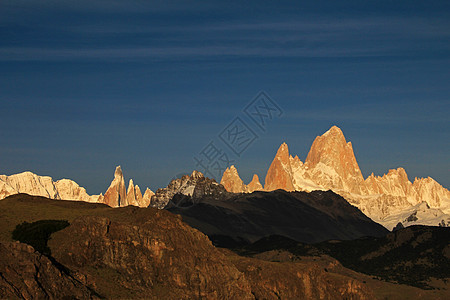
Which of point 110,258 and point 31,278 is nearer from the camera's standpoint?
point 31,278

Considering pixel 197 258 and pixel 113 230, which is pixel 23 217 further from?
pixel 197 258

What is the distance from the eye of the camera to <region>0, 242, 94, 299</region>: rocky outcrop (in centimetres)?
10125

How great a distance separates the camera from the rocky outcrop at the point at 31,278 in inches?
3986

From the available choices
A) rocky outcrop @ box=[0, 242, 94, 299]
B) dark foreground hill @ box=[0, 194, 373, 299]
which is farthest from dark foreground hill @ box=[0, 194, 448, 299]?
dark foreground hill @ box=[0, 194, 373, 299]

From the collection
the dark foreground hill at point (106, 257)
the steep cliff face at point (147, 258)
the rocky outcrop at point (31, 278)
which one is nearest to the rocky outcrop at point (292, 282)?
the dark foreground hill at point (106, 257)

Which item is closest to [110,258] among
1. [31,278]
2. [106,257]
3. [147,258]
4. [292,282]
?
[106,257]

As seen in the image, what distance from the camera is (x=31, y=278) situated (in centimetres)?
10431

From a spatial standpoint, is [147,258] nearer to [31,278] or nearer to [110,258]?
[110,258]

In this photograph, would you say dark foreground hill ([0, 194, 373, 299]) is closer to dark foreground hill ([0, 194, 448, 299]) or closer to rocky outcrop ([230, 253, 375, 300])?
dark foreground hill ([0, 194, 448, 299])

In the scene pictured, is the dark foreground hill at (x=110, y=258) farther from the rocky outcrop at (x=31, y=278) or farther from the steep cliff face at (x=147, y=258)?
the rocky outcrop at (x=31, y=278)

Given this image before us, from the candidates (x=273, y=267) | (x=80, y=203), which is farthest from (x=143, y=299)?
(x=273, y=267)

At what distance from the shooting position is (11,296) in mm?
98188

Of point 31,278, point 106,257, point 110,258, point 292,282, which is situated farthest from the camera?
point 292,282

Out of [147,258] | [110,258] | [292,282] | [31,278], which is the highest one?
[292,282]
